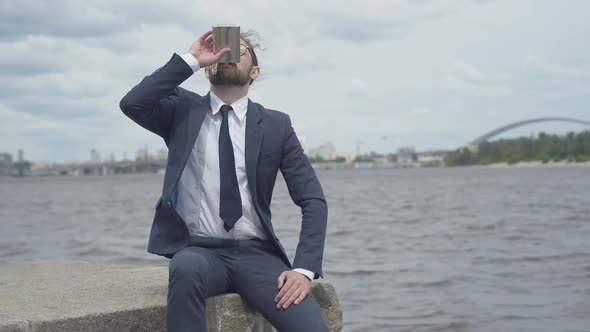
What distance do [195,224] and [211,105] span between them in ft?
1.84

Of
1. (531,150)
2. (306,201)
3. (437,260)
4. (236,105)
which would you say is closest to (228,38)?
(236,105)

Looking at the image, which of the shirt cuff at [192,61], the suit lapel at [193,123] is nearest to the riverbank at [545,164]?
the suit lapel at [193,123]

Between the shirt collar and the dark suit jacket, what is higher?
the shirt collar

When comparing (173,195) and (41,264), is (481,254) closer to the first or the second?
(41,264)

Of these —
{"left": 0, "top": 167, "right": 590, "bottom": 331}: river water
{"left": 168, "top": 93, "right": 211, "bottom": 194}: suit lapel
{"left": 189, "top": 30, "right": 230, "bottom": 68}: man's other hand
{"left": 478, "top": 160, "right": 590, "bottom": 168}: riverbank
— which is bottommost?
{"left": 0, "top": 167, "right": 590, "bottom": 331}: river water

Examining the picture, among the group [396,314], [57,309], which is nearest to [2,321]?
[57,309]

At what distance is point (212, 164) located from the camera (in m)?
3.56

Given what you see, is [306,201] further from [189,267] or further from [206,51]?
[206,51]

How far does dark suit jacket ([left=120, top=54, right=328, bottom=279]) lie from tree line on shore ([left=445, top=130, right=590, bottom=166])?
144830mm

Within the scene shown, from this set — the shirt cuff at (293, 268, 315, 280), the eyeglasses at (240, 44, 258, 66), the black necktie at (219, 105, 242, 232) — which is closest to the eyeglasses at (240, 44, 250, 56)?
the eyeglasses at (240, 44, 258, 66)

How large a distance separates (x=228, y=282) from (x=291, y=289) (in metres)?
0.36

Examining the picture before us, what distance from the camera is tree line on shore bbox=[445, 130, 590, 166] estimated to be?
141125 millimetres

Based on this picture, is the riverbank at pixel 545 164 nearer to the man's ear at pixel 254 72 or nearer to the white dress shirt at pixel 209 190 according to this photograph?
the man's ear at pixel 254 72

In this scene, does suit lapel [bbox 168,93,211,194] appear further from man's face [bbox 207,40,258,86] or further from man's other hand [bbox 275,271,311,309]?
man's other hand [bbox 275,271,311,309]
